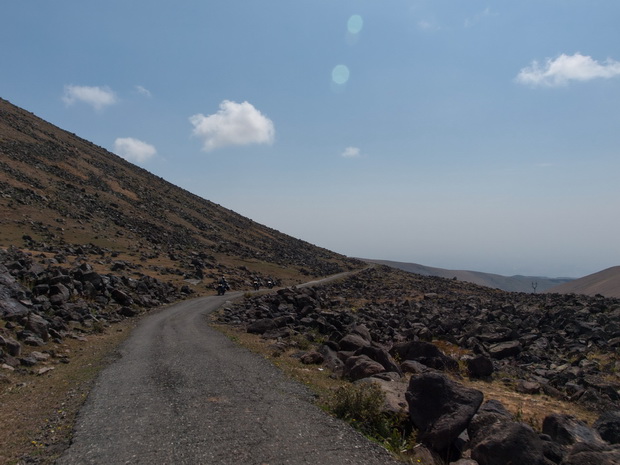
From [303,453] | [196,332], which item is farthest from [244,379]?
[196,332]

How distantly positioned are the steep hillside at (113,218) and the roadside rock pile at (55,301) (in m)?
12.0

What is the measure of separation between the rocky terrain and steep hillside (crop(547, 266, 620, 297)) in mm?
95601

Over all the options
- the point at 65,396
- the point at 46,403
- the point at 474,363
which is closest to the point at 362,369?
the point at 474,363

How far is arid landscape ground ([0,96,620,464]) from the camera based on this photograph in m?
11.9

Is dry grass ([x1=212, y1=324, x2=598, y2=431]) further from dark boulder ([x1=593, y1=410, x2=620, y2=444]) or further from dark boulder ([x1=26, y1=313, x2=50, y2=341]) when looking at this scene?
Result: dark boulder ([x1=26, y1=313, x2=50, y2=341])

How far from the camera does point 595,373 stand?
21078 mm

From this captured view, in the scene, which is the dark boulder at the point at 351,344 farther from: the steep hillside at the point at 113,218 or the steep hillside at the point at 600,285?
the steep hillside at the point at 600,285

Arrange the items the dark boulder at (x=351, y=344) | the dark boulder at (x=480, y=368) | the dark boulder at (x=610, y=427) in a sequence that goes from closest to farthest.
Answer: the dark boulder at (x=610, y=427) → the dark boulder at (x=351, y=344) → the dark boulder at (x=480, y=368)

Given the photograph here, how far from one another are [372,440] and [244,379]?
5940 millimetres

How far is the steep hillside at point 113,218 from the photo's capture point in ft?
176

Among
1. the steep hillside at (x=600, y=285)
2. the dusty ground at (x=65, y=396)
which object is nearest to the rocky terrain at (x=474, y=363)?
the dusty ground at (x=65, y=396)

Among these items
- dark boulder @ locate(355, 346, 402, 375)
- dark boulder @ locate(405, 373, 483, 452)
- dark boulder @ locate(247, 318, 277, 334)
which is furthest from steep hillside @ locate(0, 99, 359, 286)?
dark boulder @ locate(405, 373, 483, 452)

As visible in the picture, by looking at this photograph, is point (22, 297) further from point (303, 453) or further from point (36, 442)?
point (303, 453)

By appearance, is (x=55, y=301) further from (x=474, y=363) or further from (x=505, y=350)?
(x=505, y=350)
